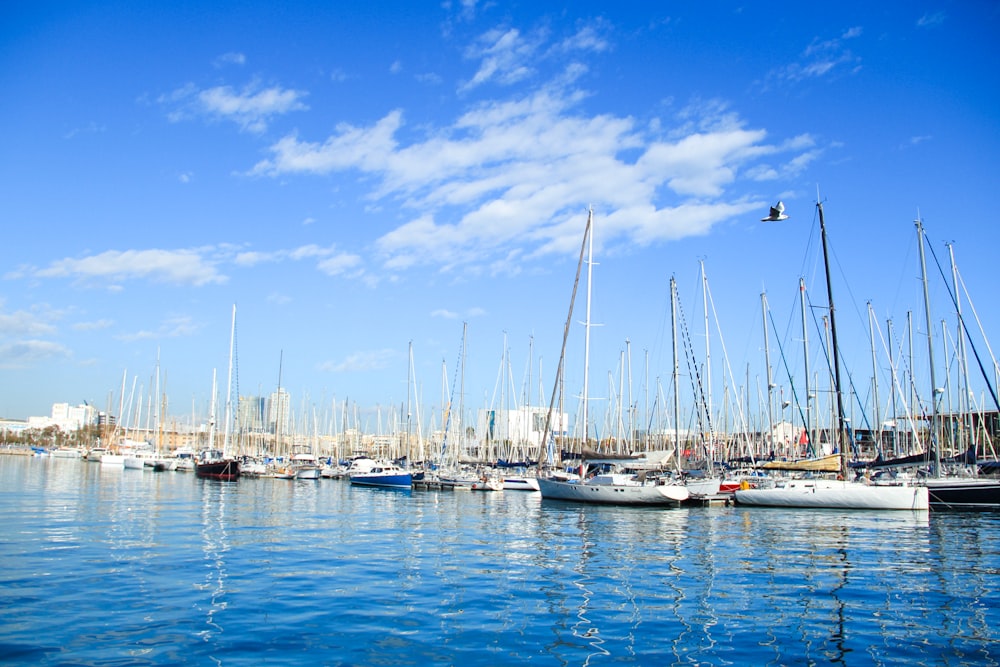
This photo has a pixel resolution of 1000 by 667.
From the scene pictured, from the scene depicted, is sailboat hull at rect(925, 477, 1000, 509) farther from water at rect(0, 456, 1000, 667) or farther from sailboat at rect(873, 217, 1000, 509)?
water at rect(0, 456, 1000, 667)

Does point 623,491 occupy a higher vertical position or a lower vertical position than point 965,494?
higher

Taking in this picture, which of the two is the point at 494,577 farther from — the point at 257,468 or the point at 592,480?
the point at 257,468

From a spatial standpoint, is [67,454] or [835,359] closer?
[835,359]

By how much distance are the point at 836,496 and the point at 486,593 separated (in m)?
32.6

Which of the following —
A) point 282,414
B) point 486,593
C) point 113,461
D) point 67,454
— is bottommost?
point 67,454

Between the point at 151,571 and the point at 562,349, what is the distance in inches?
1447

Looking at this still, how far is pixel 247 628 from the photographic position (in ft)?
43.6

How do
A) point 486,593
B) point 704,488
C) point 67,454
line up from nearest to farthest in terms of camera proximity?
point 486,593, point 704,488, point 67,454

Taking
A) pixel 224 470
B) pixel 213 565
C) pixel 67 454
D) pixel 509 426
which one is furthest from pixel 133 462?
pixel 213 565

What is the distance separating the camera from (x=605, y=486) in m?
44.5

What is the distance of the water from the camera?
1216 cm

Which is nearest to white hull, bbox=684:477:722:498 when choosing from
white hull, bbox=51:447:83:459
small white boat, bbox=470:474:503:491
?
small white boat, bbox=470:474:503:491

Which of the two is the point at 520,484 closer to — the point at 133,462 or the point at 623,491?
the point at 623,491

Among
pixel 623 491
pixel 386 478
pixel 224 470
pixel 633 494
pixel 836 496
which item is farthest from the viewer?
pixel 224 470
